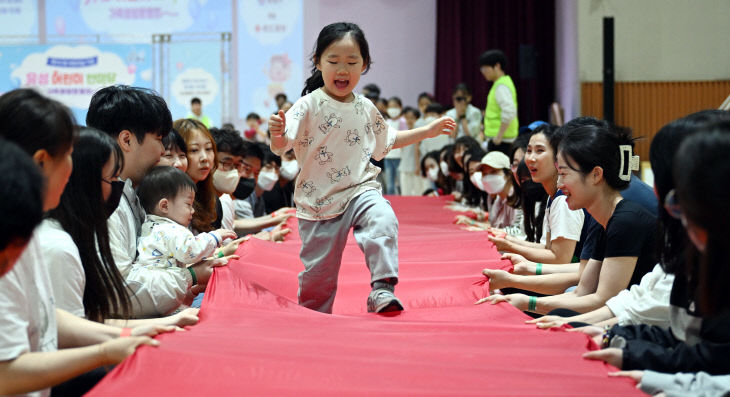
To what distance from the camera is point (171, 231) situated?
262 cm

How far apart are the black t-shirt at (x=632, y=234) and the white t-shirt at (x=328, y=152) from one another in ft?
3.05

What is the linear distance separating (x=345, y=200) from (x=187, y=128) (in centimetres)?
107

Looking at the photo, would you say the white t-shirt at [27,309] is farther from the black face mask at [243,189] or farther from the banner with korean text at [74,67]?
the banner with korean text at [74,67]

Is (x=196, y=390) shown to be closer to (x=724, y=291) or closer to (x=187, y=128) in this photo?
(x=724, y=291)

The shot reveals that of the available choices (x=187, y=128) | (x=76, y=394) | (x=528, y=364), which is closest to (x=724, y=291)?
(x=528, y=364)

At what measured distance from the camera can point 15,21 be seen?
1065cm

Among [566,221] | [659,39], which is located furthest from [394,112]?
[566,221]

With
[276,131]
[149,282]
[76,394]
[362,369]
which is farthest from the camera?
[276,131]

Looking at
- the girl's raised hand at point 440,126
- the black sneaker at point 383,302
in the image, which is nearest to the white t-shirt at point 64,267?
the black sneaker at point 383,302

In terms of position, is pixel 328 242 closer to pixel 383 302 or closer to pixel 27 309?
pixel 383 302

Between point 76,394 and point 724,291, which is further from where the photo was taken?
point 76,394

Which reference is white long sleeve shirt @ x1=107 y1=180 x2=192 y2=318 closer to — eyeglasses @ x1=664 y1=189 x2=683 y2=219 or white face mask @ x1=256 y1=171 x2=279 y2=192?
eyeglasses @ x1=664 y1=189 x2=683 y2=219

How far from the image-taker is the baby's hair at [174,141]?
319cm

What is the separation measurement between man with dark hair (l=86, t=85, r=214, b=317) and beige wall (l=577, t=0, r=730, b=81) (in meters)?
7.40
